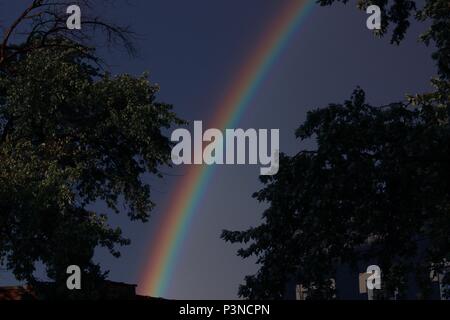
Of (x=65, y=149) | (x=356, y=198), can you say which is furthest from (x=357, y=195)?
(x=65, y=149)

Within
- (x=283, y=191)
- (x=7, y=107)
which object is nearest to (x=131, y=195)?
(x=7, y=107)

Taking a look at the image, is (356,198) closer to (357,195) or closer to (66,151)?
(357,195)

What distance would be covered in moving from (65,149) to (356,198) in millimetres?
13274

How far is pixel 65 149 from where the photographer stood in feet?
95.8

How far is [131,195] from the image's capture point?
32.7 meters

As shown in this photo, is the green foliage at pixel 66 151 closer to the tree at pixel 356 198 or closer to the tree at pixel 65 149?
the tree at pixel 65 149

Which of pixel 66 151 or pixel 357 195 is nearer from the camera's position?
pixel 357 195

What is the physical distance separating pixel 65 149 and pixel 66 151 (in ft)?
0.52

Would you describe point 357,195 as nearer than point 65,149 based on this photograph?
Yes

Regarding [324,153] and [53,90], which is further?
[53,90]

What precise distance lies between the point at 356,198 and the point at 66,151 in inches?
526

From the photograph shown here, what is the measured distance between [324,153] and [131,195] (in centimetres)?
1461

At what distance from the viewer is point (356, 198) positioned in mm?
19594
